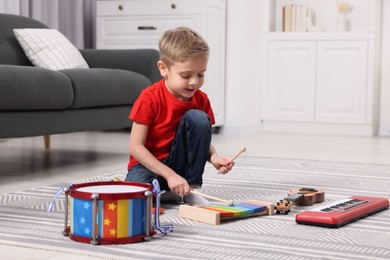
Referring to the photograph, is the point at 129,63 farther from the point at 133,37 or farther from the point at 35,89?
the point at 133,37

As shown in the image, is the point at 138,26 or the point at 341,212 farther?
the point at 138,26

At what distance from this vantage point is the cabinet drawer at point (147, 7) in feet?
14.7

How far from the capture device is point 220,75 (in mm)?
4684

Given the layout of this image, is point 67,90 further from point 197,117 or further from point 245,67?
point 245,67

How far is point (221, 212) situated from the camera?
1678mm

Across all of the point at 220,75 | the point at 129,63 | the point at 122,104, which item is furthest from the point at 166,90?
the point at 220,75

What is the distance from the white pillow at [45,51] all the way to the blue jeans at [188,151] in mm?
1413

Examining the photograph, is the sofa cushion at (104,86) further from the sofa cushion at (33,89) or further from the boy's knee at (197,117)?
the boy's knee at (197,117)

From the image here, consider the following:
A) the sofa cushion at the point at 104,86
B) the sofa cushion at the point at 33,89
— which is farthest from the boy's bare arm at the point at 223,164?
the sofa cushion at the point at 104,86

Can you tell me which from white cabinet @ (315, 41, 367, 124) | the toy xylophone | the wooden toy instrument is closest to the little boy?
the toy xylophone

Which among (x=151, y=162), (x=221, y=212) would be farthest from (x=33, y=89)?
(x=221, y=212)

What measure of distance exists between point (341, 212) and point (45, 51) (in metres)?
2.00

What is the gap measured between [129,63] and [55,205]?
156 centimetres

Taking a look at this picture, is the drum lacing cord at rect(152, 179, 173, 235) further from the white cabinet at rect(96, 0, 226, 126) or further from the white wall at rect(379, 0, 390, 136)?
the white wall at rect(379, 0, 390, 136)
